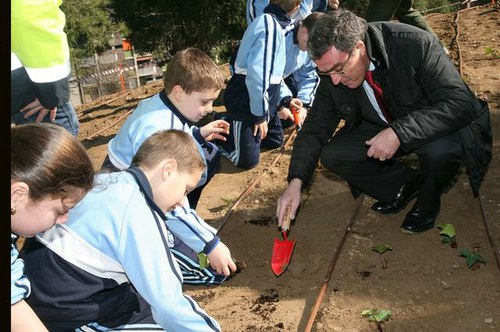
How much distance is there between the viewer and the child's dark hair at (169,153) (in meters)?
2.52

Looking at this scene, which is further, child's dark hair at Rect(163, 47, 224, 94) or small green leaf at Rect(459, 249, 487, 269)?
child's dark hair at Rect(163, 47, 224, 94)

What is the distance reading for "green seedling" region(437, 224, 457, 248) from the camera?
134 inches

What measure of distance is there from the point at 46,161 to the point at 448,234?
245 cm

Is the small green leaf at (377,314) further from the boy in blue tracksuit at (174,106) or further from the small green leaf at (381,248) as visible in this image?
the boy in blue tracksuit at (174,106)

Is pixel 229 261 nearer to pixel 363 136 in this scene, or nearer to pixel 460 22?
pixel 363 136

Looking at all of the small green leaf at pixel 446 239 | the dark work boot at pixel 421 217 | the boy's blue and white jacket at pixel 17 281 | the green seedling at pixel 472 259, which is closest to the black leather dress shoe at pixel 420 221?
the dark work boot at pixel 421 217

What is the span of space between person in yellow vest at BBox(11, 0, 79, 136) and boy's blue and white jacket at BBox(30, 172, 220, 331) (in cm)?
104

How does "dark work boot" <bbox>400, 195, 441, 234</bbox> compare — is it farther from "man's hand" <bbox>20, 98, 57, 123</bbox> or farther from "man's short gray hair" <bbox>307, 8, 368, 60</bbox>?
"man's hand" <bbox>20, 98, 57, 123</bbox>

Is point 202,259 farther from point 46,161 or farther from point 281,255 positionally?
point 46,161

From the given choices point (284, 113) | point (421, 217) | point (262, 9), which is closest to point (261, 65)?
point (284, 113)

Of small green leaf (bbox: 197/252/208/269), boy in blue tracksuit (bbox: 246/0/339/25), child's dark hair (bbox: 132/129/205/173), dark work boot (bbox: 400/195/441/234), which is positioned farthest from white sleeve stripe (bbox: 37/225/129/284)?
boy in blue tracksuit (bbox: 246/0/339/25)

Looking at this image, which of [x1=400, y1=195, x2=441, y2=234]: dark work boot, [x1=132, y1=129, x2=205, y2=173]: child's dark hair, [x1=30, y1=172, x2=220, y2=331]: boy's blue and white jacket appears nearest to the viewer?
[x1=30, y1=172, x2=220, y2=331]: boy's blue and white jacket

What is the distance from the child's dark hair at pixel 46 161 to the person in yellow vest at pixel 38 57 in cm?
98

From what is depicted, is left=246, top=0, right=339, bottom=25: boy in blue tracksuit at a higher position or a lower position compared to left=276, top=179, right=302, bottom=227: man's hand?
higher
